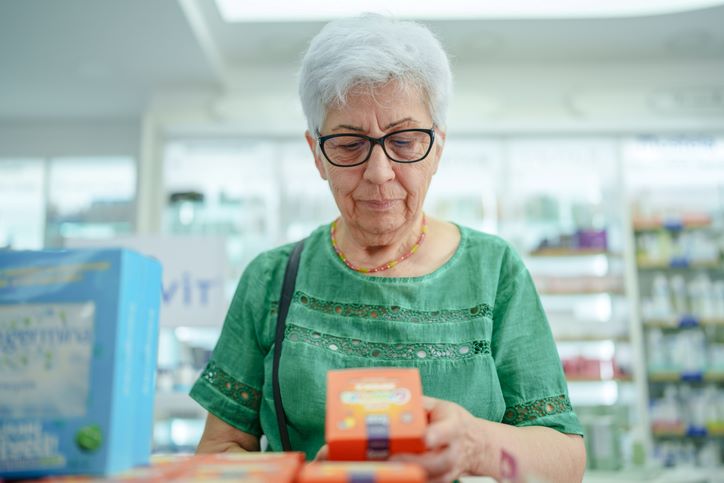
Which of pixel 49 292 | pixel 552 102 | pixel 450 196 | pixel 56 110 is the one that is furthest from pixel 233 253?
pixel 49 292

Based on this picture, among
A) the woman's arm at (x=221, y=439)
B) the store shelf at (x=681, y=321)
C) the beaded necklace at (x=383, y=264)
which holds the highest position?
the beaded necklace at (x=383, y=264)

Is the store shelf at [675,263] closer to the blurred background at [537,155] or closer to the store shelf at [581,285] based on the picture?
the blurred background at [537,155]

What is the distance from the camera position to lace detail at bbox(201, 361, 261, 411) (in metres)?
1.20

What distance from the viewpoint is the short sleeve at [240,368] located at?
3.92 ft

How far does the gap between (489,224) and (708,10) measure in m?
2.30

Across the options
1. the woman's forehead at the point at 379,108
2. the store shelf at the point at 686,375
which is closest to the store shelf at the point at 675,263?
the store shelf at the point at 686,375

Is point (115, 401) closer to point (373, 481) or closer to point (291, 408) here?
point (373, 481)

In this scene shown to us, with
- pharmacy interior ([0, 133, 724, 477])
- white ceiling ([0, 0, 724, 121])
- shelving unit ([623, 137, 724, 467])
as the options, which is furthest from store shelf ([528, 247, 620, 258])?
white ceiling ([0, 0, 724, 121])

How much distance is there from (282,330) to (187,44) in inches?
162

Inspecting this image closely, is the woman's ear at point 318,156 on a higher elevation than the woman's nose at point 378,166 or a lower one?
higher

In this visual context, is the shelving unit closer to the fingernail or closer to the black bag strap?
the black bag strap

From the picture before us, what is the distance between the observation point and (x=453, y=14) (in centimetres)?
458

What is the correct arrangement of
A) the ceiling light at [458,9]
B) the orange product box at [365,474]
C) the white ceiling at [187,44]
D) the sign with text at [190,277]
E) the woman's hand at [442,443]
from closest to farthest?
the orange product box at [365,474]
the woman's hand at [442,443]
the sign with text at [190,277]
the white ceiling at [187,44]
the ceiling light at [458,9]

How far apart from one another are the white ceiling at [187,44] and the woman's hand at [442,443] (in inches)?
149
